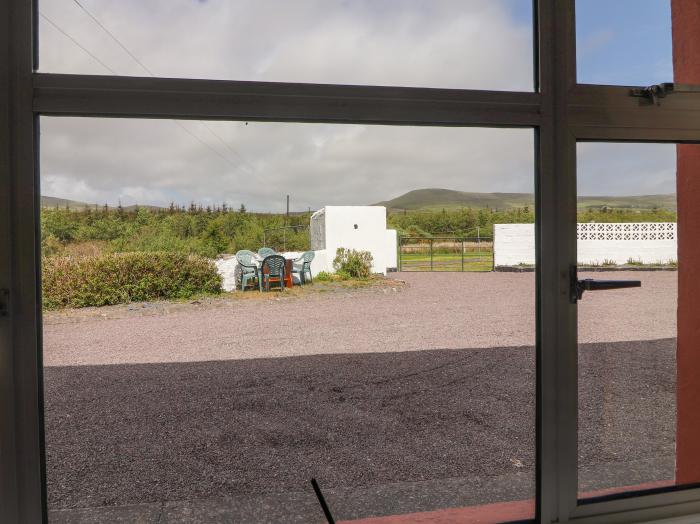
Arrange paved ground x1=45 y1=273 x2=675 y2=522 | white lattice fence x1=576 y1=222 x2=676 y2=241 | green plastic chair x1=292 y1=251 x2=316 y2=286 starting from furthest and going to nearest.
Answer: green plastic chair x1=292 y1=251 x2=316 y2=286
paved ground x1=45 y1=273 x2=675 y2=522
white lattice fence x1=576 y1=222 x2=676 y2=241

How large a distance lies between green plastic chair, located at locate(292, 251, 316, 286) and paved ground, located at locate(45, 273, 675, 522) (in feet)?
7.41

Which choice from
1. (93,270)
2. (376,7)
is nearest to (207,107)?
(376,7)

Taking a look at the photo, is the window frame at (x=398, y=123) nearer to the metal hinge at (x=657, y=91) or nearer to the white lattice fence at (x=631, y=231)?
the metal hinge at (x=657, y=91)

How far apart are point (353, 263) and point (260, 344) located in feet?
14.2

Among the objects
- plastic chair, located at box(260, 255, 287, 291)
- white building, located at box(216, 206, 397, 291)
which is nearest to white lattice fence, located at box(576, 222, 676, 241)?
plastic chair, located at box(260, 255, 287, 291)

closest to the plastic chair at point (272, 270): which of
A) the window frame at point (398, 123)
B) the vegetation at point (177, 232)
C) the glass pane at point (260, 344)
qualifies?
the glass pane at point (260, 344)

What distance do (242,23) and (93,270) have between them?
5613mm

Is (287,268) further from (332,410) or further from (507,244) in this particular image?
(507,244)

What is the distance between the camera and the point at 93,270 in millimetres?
6211

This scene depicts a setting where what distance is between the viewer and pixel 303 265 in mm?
8688

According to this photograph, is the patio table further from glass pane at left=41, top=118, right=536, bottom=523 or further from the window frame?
the window frame

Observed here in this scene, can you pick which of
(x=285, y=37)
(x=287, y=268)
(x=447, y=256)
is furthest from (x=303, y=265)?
(x=285, y=37)

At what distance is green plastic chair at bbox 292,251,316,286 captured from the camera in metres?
8.55

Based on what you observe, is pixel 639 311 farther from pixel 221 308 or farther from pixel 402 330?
pixel 221 308
